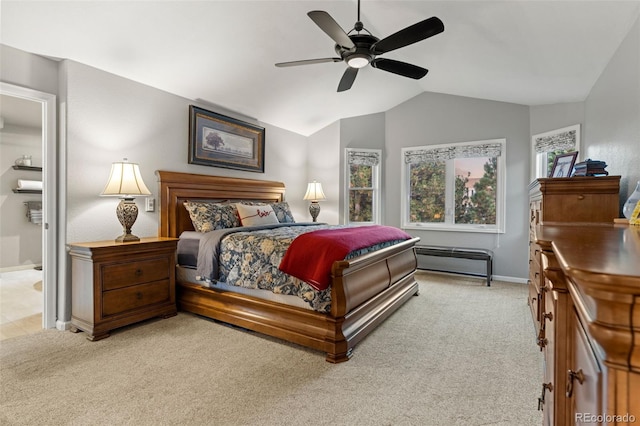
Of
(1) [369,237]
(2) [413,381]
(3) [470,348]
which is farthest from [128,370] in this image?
(3) [470,348]

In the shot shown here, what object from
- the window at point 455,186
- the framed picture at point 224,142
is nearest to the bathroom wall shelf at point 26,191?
the framed picture at point 224,142

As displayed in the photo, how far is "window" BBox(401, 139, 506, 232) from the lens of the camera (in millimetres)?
4906

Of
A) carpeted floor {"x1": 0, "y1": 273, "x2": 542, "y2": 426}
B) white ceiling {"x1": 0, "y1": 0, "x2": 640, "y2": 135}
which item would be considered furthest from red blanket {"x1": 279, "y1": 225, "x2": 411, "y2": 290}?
white ceiling {"x1": 0, "y1": 0, "x2": 640, "y2": 135}

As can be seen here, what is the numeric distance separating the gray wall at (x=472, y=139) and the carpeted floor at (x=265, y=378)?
1.96 meters

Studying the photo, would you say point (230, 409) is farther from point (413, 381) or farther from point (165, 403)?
point (413, 381)

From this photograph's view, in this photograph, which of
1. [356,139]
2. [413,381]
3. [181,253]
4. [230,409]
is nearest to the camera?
[230,409]

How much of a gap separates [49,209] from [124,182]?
2.28 feet

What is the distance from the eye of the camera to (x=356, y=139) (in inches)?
231

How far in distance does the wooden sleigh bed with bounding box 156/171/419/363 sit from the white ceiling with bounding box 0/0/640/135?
4.04 feet

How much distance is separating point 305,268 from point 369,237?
823mm

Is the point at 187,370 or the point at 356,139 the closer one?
the point at 187,370

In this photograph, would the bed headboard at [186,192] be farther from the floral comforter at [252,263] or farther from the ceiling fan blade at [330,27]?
the ceiling fan blade at [330,27]

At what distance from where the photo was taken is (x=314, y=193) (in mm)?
→ 5652

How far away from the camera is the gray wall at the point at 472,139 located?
4664 millimetres
